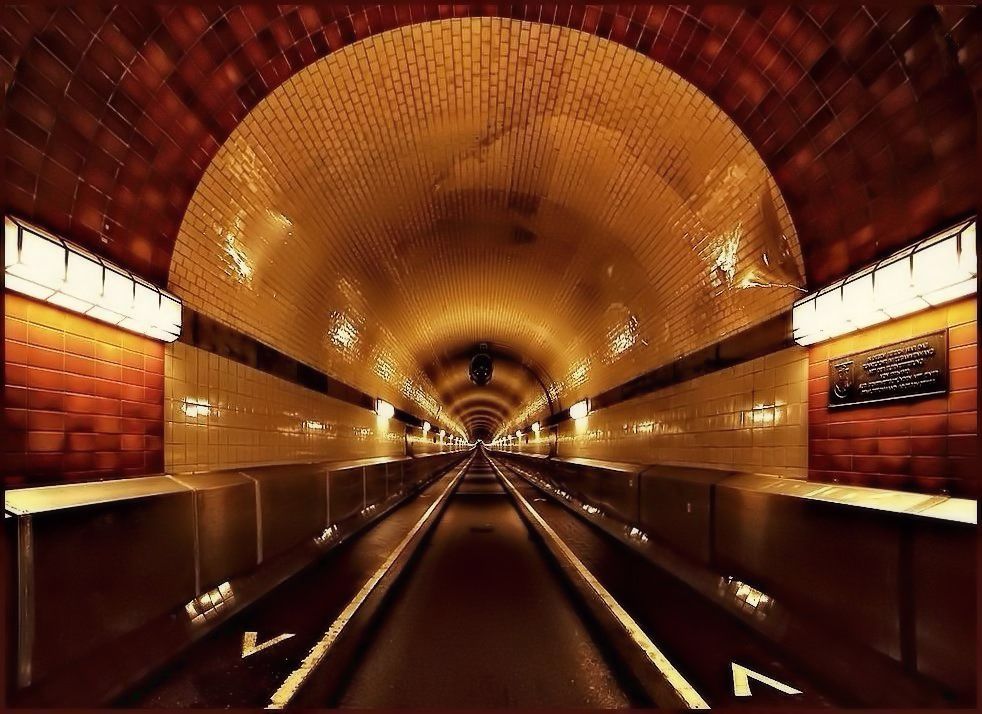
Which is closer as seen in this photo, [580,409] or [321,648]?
[321,648]

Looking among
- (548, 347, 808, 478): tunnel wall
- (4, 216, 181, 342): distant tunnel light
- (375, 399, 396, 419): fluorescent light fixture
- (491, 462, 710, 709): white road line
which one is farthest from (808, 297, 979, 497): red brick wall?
(375, 399, 396, 419): fluorescent light fixture

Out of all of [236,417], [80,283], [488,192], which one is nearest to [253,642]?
[80,283]

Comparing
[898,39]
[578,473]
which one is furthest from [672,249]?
[578,473]

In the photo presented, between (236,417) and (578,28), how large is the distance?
5485mm

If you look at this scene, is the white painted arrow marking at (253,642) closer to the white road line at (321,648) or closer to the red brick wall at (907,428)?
the white road line at (321,648)

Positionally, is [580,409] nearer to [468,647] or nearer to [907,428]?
[468,647]

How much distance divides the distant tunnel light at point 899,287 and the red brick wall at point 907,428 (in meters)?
0.12

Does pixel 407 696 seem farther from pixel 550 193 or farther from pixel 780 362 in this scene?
pixel 550 193

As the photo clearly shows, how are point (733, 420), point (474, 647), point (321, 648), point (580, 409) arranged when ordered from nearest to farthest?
point (321, 648) → point (474, 647) → point (733, 420) → point (580, 409)

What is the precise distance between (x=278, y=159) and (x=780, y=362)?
5541mm

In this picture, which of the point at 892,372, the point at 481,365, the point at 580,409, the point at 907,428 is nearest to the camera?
the point at 907,428

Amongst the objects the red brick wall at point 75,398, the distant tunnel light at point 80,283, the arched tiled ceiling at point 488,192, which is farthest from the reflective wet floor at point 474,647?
the arched tiled ceiling at point 488,192

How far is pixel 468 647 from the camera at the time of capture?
4.56 metres

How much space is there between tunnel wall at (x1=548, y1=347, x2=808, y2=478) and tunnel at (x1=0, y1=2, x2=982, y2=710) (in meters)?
0.06
